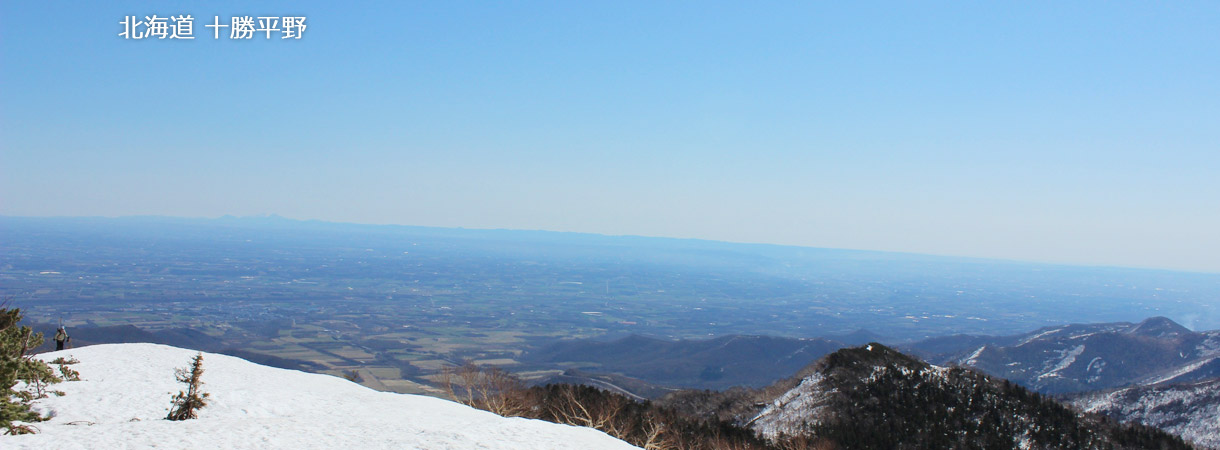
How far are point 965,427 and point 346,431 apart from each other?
38564 millimetres

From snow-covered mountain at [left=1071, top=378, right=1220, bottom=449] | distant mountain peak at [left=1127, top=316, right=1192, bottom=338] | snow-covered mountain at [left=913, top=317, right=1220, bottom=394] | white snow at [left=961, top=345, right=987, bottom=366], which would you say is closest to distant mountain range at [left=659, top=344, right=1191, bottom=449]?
snow-covered mountain at [left=1071, top=378, right=1220, bottom=449]

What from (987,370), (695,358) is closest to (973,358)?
(987,370)

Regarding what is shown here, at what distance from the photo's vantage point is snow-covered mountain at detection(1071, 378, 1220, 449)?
2151 inches

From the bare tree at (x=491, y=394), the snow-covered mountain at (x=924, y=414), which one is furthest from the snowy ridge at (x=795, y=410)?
the bare tree at (x=491, y=394)

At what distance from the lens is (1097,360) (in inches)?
5167

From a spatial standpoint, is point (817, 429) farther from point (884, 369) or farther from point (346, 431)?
point (346, 431)

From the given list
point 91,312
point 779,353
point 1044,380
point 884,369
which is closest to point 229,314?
point 91,312

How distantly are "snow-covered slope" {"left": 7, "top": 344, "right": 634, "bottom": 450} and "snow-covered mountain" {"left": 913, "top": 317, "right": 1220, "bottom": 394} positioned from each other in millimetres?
123335

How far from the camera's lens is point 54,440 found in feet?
36.9

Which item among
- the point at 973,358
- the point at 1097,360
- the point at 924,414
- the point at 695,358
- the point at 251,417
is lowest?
the point at 695,358

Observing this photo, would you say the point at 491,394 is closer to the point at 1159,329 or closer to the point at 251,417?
the point at 251,417

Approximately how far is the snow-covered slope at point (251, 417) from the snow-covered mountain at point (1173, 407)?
58.7 metres

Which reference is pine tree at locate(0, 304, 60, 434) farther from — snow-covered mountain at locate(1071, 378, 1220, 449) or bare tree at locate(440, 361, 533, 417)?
snow-covered mountain at locate(1071, 378, 1220, 449)

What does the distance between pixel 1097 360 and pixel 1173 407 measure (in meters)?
88.1
